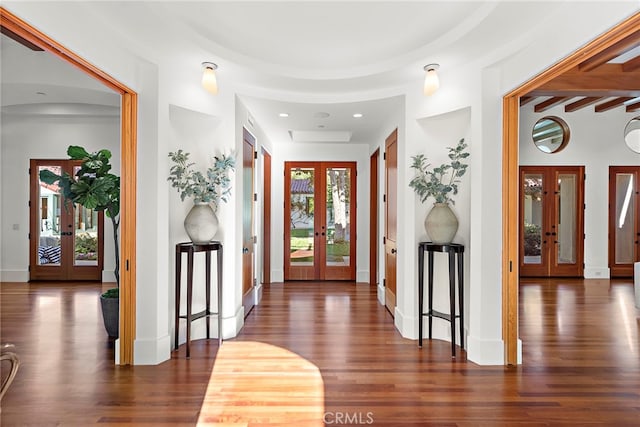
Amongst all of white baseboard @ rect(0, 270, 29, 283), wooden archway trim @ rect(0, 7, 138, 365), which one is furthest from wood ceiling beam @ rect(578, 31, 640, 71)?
white baseboard @ rect(0, 270, 29, 283)

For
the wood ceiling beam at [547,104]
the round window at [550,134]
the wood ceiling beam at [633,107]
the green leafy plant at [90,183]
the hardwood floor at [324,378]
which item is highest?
the wood ceiling beam at [633,107]

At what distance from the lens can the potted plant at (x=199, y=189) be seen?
3506mm

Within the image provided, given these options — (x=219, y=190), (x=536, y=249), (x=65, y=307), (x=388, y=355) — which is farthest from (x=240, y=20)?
(x=536, y=249)

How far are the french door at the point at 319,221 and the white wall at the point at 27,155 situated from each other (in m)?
3.28

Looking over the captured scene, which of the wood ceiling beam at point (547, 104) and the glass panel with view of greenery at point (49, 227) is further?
the glass panel with view of greenery at point (49, 227)

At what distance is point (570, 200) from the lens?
25.7 ft

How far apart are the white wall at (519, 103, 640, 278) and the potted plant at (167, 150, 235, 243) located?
6.67 metres

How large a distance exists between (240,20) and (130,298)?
8.14 feet

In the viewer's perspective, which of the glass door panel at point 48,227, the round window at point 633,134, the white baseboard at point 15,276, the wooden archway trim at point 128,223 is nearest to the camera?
the wooden archway trim at point 128,223

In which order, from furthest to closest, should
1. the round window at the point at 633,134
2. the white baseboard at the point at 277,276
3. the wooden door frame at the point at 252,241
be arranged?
the round window at the point at 633,134, the white baseboard at the point at 277,276, the wooden door frame at the point at 252,241

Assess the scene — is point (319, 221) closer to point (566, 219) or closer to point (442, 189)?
point (442, 189)

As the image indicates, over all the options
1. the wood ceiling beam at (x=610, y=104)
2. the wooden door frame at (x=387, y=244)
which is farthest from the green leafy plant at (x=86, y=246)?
the wood ceiling beam at (x=610, y=104)

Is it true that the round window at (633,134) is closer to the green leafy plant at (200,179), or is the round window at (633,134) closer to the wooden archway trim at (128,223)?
the green leafy plant at (200,179)

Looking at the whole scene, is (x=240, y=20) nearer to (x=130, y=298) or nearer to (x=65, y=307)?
(x=130, y=298)
